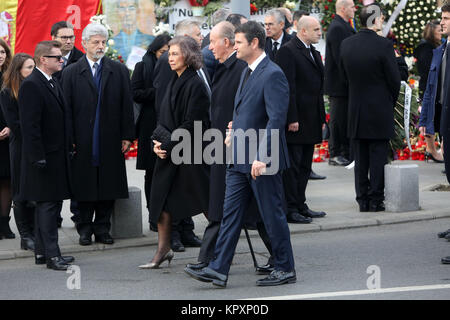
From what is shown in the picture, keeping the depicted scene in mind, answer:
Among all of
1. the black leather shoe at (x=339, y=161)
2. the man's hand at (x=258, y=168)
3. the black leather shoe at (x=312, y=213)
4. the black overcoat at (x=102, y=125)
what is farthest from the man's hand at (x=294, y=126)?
the black leather shoe at (x=339, y=161)

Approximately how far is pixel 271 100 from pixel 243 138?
1.24ft

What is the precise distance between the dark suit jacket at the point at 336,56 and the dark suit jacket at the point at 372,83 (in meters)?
3.07

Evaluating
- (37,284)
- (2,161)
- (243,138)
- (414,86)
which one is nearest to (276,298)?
(243,138)

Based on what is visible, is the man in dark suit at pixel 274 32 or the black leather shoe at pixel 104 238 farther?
the man in dark suit at pixel 274 32

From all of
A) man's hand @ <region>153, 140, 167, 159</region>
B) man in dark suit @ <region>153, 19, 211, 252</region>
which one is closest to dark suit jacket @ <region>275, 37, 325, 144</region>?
man in dark suit @ <region>153, 19, 211, 252</region>

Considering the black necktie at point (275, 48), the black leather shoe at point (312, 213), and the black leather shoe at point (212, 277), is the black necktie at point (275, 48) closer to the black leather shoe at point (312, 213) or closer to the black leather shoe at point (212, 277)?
the black leather shoe at point (312, 213)

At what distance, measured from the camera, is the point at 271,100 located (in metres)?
7.17

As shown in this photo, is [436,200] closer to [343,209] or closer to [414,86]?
[343,209]

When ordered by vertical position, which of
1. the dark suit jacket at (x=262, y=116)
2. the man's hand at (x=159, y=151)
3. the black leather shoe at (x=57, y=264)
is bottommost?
the black leather shoe at (x=57, y=264)

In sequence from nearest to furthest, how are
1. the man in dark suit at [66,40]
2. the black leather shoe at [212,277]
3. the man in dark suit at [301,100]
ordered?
the black leather shoe at [212,277], the man in dark suit at [301,100], the man in dark suit at [66,40]

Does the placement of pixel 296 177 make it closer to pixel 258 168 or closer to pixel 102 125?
pixel 102 125

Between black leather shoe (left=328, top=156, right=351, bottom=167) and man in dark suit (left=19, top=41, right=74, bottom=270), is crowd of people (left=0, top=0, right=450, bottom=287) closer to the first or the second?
man in dark suit (left=19, top=41, right=74, bottom=270)

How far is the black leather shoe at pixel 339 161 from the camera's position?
563 inches

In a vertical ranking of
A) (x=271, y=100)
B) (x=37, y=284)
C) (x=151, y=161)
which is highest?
(x=271, y=100)
